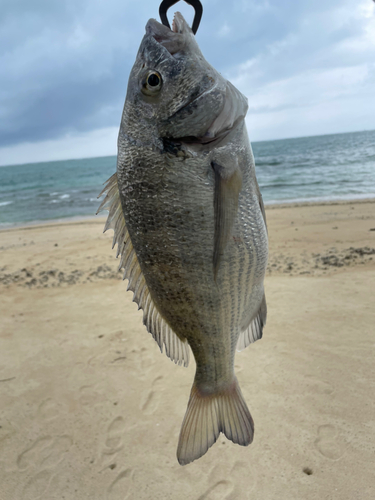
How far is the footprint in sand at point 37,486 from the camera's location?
104 inches

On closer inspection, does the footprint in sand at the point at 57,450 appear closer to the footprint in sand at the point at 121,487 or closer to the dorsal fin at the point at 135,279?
the footprint in sand at the point at 121,487

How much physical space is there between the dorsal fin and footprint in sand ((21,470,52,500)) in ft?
6.30

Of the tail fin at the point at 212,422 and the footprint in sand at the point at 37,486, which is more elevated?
the tail fin at the point at 212,422

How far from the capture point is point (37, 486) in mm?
2703

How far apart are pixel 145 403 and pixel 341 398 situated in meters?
1.85

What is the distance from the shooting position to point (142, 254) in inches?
59.2

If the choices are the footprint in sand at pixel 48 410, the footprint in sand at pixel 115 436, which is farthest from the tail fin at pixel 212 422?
the footprint in sand at pixel 48 410

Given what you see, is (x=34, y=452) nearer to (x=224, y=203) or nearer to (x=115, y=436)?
(x=115, y=436)

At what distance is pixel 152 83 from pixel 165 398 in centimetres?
301

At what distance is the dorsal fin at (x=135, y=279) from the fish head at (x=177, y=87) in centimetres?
35

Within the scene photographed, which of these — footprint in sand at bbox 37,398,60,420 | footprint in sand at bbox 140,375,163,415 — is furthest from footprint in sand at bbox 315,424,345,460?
footprint in sand at bbox 37,398,60,420

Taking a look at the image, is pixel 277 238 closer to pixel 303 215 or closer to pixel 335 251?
pixel 335 251

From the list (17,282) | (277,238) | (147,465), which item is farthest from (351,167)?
(147,465)

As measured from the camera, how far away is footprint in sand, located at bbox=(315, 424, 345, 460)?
2709 mm
